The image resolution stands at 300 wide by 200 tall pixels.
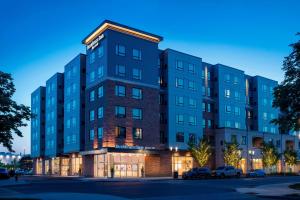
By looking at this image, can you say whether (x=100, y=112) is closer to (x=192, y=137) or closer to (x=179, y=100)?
(x=179, y=100)

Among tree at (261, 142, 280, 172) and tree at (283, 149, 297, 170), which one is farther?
tree at (283, 149, 297, 170)

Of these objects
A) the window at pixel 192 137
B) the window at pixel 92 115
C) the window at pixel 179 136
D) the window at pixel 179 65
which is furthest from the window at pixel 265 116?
the window at pixel 92 115

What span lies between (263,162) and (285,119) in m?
49.7

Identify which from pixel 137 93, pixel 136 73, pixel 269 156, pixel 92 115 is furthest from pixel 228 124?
pixel 92 115

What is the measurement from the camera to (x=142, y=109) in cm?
6994

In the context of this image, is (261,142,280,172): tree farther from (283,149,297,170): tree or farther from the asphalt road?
the asphalt road

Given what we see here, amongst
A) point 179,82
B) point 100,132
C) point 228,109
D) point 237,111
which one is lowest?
point 100,132

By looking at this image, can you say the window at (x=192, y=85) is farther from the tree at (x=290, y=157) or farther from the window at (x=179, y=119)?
the tree at (x=290, y=157)

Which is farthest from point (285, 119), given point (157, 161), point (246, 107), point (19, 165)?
point (19, 165)

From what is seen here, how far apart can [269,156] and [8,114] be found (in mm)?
69534

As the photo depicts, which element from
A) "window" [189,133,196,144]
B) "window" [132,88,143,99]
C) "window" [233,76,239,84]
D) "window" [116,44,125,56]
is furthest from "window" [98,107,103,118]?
"window" [233,76,239,84]

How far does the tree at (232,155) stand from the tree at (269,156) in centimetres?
931

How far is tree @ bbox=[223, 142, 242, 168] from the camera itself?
77.4 metres

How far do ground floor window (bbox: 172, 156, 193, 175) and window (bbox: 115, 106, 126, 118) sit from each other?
1498 cm
